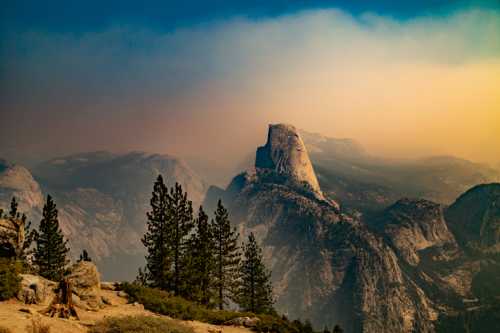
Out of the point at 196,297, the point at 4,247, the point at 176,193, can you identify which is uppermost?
the point at 176,193

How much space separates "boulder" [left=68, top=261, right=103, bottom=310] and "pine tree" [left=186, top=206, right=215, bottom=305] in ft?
108

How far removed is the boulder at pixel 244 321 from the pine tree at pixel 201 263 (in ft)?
95.7

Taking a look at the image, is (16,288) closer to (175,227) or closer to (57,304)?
(57,304)

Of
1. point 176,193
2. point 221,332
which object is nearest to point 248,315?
point 221,332

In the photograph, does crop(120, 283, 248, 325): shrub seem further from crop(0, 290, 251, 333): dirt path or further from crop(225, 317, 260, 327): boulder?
crop(0, 290, 251, 333): dirt path

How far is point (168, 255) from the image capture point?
67.4m

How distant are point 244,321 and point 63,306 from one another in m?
16.0

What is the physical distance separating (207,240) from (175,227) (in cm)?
737

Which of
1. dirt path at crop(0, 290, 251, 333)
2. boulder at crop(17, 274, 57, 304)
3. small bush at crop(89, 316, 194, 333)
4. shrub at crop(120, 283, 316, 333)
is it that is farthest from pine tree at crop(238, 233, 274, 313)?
small bush at crop(89, 316, 194, 333)

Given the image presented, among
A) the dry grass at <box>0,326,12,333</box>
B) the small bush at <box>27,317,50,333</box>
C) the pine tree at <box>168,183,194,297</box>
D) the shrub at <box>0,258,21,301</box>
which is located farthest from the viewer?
the pine tree at <box>168,183,194,297</box>

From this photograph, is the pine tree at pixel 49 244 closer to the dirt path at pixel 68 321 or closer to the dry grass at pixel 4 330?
the dirt path at pixel 68 321

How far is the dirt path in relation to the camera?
22.9 meters

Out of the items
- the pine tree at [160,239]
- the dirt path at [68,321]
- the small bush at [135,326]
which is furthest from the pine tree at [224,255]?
the small bush at [135,326]

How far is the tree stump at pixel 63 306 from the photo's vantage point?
2611cm
